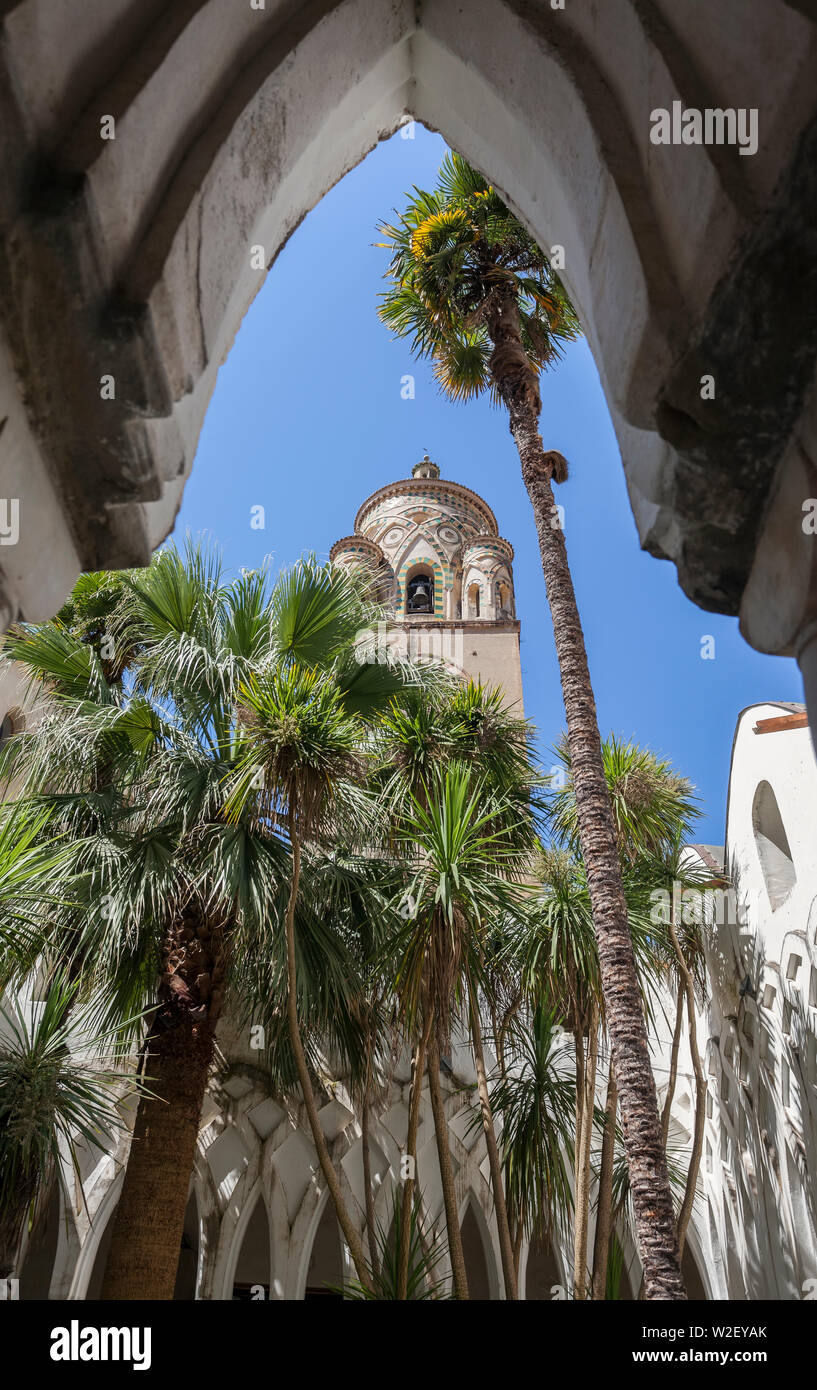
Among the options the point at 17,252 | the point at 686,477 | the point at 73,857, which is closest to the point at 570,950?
the point at 73,857

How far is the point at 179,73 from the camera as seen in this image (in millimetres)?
1850

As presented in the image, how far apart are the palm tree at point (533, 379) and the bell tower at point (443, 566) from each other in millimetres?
12618

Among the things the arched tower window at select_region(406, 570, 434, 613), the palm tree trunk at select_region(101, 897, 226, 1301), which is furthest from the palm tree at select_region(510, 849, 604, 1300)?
the arched tower window at select_region(406, 570, 434, 613)

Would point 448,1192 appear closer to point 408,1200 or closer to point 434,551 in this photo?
point 408,1200

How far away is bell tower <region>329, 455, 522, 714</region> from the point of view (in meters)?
23.8

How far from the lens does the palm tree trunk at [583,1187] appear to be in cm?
699

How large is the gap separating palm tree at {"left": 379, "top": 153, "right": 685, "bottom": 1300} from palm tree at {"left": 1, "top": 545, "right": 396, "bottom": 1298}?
6.22 ft

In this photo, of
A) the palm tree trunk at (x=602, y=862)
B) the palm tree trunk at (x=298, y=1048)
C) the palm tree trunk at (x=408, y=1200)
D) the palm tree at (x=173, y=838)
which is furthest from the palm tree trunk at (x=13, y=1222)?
the palm tree trunk at (x=602, y=862)

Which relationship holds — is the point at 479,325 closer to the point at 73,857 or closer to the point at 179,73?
the point at 73,857

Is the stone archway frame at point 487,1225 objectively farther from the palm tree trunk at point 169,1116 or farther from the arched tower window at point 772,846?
the arched tower window at point 772,846

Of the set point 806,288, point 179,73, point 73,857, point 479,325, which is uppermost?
point 479,325

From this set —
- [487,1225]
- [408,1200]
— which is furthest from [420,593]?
[408,1200]

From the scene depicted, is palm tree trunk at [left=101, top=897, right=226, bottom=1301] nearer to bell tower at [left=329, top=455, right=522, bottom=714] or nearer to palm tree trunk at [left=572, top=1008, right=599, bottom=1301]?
palm tree trunk at [left=572, top=1008, right=599, bottom=1301]

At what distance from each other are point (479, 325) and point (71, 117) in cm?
961
